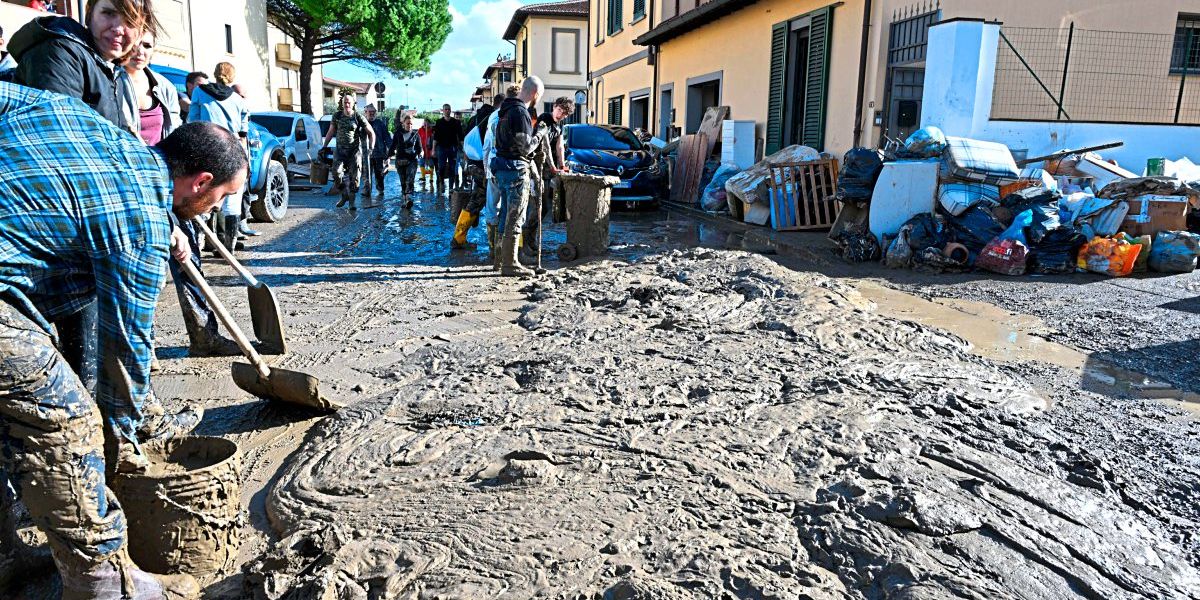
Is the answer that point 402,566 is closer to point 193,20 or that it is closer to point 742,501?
point 742,501

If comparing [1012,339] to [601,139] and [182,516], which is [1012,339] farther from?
[601,139]

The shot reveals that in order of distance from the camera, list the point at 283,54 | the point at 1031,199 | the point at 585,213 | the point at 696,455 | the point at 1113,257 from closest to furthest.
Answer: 1. the point at 696,455
2. the point at 1113,257
3. the point at 1031,199
4. the point at 585,213
5. the point at 283,54

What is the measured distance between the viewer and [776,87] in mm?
13406

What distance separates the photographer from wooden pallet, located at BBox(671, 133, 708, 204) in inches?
575

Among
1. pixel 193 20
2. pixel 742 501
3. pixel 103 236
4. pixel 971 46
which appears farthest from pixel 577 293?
pixel 193 20

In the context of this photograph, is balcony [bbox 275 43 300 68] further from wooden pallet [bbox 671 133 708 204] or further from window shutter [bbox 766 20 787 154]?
window shutter [bbox 766 20 787 154]

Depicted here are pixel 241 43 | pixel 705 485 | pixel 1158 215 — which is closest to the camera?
pixel 705 485

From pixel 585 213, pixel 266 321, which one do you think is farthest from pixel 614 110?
pixel 266 321

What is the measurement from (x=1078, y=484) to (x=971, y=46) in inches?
284

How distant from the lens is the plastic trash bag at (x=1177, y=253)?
24.4 ft

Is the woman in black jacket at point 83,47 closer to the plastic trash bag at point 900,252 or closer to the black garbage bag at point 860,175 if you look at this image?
the plastic trash bag at point 900,252

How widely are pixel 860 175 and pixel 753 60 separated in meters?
6.42

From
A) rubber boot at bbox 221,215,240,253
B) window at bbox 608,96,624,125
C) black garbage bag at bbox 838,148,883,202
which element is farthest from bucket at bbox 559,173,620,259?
window at bbox 608,96,624,125

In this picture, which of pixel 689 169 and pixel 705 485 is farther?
pixel 689 169
